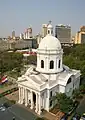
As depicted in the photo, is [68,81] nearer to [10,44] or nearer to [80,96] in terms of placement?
[80,96]

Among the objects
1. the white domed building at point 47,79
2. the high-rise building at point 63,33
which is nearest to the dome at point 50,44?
the white domed building at point 47,79

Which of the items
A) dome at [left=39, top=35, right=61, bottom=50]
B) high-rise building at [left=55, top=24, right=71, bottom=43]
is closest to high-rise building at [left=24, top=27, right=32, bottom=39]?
high-rise building at [left=55, top=24, right=71, bottom=43]

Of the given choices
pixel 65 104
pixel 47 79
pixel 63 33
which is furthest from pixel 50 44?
pixel 63 33

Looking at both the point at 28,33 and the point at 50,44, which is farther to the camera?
the point at 28,33

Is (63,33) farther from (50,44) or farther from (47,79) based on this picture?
(47,79)

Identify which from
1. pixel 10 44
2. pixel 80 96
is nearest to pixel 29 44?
pixel 10 44
